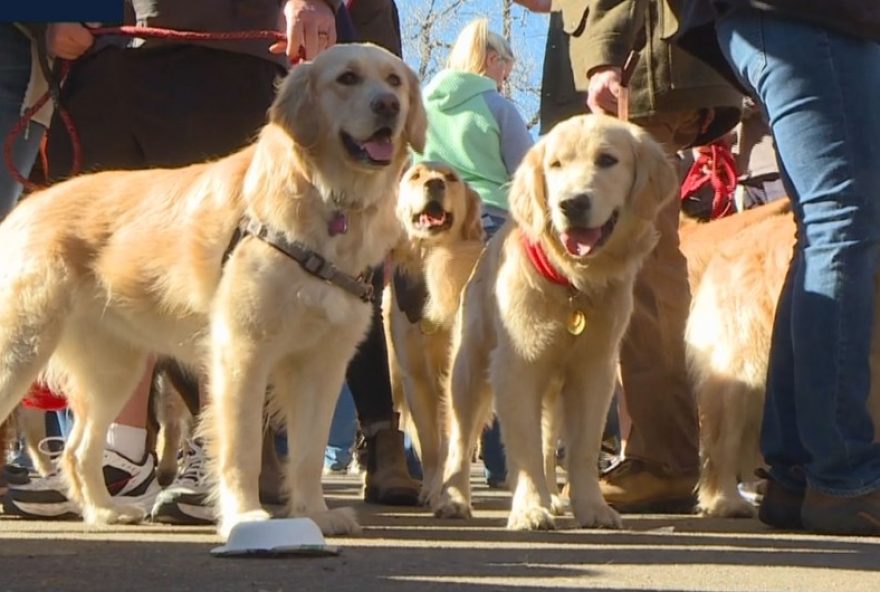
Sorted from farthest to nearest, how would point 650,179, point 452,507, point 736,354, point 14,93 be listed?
point 736,354 → point 452,507 → point 14,93 → point 650,179

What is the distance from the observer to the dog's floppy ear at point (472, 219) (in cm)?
702

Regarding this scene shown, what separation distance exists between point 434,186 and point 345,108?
2599 millimetres

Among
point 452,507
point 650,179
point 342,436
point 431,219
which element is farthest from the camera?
point 342,436

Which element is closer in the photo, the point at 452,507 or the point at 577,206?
the point at 577,206

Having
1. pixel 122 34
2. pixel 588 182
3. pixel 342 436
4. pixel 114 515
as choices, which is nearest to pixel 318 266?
pixel 588 182

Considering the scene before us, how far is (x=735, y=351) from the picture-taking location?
5.71 meters

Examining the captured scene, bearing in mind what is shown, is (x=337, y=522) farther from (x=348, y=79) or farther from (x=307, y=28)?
(x=307, y=28)

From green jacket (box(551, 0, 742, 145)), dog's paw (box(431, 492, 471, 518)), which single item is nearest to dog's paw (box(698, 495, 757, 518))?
dog's paw (box(431, 492, 471, 518))

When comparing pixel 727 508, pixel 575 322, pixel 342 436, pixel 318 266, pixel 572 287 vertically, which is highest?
pixel 318 266

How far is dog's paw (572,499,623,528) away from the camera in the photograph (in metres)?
4.72

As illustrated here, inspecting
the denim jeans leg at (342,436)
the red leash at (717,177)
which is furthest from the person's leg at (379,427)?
the denim jeans leg at (342,436)

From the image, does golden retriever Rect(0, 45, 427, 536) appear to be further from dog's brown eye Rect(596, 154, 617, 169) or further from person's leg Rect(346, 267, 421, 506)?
person's leg Rect(346, 267, 421, 506)

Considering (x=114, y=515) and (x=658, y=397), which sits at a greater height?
(x=658, y=397)

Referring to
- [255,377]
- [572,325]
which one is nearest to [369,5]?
[572,325]
